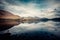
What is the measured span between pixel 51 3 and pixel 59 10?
2.34ft

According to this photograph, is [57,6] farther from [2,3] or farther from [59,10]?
[2,3]

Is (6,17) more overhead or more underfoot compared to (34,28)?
more overhead

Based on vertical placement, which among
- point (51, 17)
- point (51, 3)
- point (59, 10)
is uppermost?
point (51, 3)

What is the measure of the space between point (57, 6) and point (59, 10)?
0.98 feet

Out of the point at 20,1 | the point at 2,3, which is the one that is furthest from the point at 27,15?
the point at 2,3

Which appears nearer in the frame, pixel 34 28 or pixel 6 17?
pixel 34 28

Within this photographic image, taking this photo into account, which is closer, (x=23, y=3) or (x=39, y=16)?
(x=23, y=3)

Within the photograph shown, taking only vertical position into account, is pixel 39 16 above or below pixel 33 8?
below

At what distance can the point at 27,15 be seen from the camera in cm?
609

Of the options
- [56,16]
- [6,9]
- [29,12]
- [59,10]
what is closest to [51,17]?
[56,16]

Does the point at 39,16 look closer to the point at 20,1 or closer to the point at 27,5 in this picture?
the point at 27,5

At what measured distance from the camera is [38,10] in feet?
18.9

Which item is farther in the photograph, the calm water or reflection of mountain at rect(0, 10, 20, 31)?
reflection of mountain at rect(0, 10, 20, 31)

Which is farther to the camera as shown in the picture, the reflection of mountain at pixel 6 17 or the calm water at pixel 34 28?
the reflection of mountain at pixel 6 17
